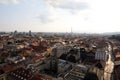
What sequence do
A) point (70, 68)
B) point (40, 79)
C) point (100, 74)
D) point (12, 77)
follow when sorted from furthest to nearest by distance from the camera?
1. point (70, 68)
2. point (100, 74)
3. point (12, 77)
4. point (40, 79)

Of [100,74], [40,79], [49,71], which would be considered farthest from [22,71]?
A: [100,74]

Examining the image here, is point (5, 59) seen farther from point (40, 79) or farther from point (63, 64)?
point (40, 79)

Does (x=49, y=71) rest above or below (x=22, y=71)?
below

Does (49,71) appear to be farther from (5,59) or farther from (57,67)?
(5,59)

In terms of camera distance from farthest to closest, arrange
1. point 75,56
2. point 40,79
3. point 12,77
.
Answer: point 75,56 < point 12,77 < point 40,79

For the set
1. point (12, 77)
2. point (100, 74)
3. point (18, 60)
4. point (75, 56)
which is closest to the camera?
point (12, 77)

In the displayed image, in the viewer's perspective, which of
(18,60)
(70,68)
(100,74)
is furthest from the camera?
(18,60)

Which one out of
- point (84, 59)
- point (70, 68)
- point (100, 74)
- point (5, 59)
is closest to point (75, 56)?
point (84, 59)

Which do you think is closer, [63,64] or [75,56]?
[63,64]

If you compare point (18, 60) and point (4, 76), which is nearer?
point (4, 76)
